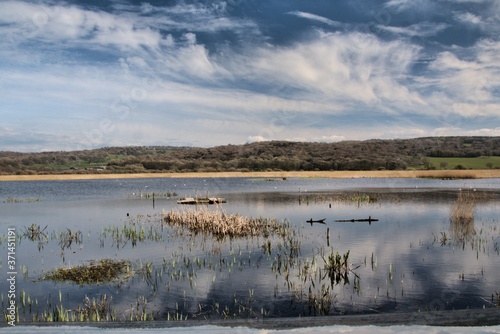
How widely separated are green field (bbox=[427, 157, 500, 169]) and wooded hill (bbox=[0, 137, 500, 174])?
1.01 metres

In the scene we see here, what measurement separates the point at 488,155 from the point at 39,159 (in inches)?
5731

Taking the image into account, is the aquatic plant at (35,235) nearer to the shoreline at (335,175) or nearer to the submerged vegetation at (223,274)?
the submerged vegetation at (223,274)

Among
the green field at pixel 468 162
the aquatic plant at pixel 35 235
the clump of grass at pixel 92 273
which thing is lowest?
the aquatic plant at pixel 35 235

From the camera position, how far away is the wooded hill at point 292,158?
435ft

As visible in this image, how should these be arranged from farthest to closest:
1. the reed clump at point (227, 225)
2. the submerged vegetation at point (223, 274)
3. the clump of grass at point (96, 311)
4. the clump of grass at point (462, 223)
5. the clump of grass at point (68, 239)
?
the reed clump at point (227, 225) < the clump of grass at point (462, 223) < the clump of grass at point (68, 239) < the submerged vegetation at point (223, 274) < the clump of grass at point (96, 311)

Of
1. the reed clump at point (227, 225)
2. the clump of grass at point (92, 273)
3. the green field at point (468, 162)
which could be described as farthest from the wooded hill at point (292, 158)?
the clump of grass at point (92, 273)

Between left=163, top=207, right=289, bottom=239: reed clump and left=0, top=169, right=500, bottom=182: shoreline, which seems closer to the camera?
left=163, top=207, right=289, bottom=239: reed clump

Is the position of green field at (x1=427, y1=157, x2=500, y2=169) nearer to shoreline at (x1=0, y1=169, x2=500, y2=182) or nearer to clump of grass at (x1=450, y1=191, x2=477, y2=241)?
shoreline at (x1=0, y1=169, x2=500, y2=182)

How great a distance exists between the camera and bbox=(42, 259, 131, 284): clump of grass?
1650 cm

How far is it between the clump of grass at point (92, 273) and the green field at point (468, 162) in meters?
109

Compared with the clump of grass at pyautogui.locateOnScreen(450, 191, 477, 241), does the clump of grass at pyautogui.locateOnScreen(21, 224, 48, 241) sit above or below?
below

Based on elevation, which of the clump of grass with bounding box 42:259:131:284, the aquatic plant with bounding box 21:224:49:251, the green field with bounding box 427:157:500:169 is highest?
the green field with bounding box 427:157:500:169

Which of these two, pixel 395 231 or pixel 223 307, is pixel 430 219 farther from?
pixel 223 307

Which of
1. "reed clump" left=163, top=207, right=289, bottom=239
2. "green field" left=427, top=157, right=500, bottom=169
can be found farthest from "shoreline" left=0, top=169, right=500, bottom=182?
"reed clump" left=163, top=207, right=289, bottom=239
